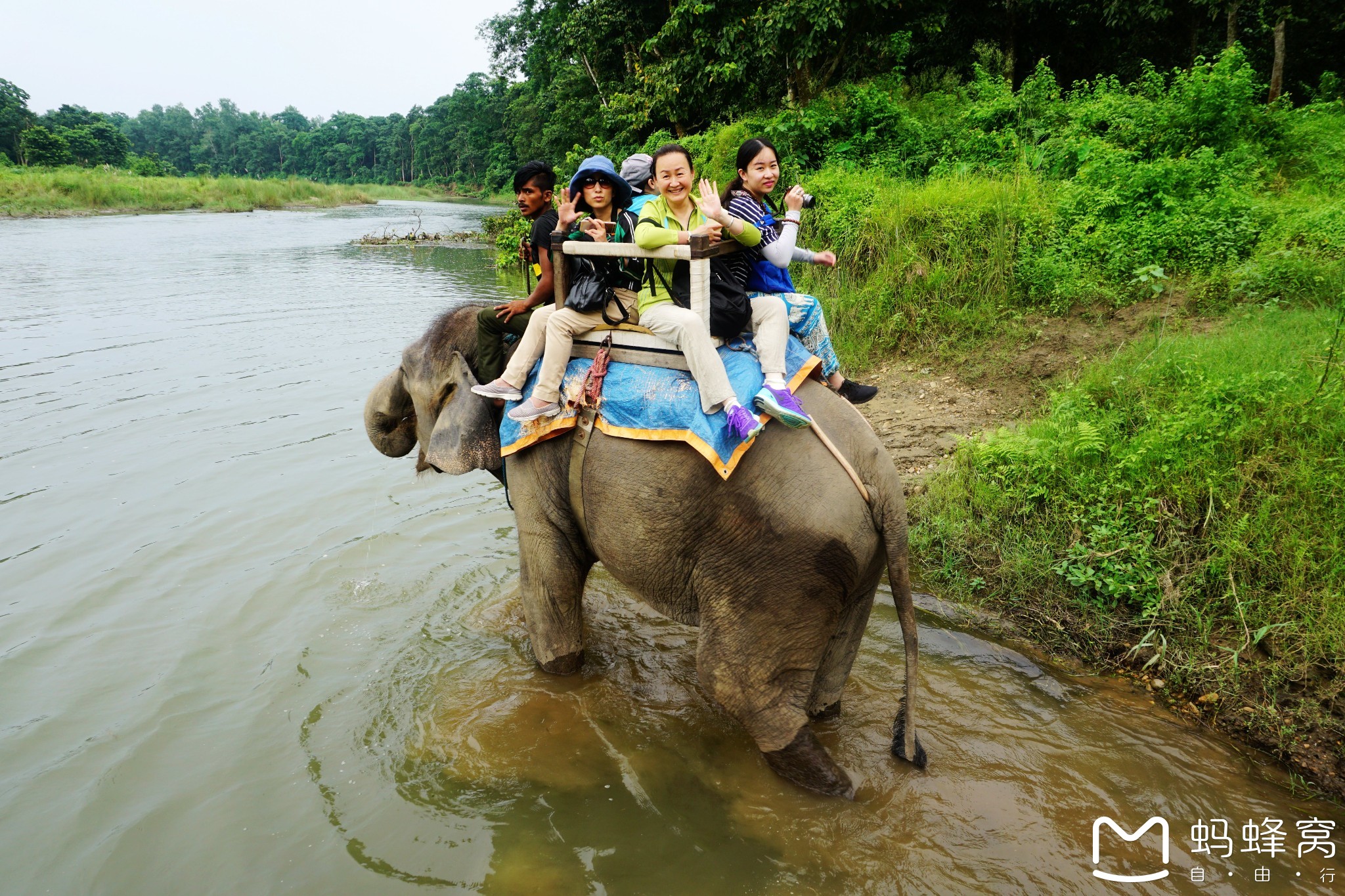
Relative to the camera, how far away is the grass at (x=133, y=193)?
35.5 meters

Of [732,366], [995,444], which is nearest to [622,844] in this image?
[732,366]

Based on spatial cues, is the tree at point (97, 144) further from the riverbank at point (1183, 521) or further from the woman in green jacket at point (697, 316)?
the riverbank at point (1183, 521)

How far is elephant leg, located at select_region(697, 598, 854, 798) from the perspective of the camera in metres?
2.95

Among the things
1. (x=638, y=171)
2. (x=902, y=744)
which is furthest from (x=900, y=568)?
(x=638, y=171)

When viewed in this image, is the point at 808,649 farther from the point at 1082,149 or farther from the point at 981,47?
the point at 981,47

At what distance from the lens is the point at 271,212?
150ft

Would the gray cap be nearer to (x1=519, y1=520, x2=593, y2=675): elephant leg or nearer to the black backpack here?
the black backpack

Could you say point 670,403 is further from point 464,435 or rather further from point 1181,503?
point 1181,503

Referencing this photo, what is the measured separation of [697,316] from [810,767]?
182 centimetres

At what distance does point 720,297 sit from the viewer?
3.02 meters

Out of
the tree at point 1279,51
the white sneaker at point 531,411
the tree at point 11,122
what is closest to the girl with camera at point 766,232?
the white sneaker at point 531,411

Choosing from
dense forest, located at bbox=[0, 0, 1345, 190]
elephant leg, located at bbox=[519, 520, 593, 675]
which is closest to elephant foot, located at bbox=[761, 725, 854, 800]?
elephant leg, located at bbox=[519, 520, 593, 675]

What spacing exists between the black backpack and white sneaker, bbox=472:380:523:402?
2.71ft

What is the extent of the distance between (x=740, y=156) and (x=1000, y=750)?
110 inches
